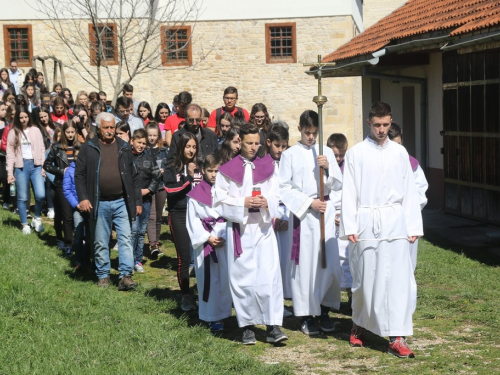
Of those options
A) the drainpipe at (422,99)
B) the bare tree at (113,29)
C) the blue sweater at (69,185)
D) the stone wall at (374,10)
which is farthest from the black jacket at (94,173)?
the stone wall at (374,10)

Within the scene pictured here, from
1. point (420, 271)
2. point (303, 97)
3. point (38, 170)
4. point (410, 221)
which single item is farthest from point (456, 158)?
point (303, 97)

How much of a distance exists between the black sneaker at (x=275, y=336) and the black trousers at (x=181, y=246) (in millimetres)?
1563

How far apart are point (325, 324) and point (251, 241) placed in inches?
43.1

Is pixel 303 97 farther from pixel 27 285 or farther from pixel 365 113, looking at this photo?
pixel 27 285

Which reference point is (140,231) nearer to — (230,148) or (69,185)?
(69,185)

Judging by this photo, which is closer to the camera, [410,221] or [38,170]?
[410,221]

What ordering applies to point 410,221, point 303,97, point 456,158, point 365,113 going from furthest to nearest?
1. point 303,97
2. point 365,113
3. point 456,158
4. point 410,221

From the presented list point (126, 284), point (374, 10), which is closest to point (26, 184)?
point (126, 284)

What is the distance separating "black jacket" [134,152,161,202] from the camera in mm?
10594

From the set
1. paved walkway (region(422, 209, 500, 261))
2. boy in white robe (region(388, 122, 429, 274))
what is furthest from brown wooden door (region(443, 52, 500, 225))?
boy in white robe (region(388, 122, 429, 274))

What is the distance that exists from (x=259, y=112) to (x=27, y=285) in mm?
3651

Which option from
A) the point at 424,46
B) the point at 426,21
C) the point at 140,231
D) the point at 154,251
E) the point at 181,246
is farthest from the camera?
the point at 426,21

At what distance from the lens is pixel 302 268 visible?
7527 millimetres

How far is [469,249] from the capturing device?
1155cm
